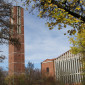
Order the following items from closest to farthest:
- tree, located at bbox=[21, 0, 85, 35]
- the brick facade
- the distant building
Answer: tree, located at bbox=[21, 0, 85, 35] < the distant building < the brick facade

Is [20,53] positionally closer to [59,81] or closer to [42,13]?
[59,81]

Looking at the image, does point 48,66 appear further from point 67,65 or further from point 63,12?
point 63,12

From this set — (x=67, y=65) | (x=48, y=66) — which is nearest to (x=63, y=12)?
(x=67, y=65)

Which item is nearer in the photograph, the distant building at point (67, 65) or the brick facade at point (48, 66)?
the distant building at point (67, 65)

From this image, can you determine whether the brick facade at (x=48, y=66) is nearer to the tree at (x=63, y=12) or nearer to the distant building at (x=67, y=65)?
the distant building at (x=67, y=65)

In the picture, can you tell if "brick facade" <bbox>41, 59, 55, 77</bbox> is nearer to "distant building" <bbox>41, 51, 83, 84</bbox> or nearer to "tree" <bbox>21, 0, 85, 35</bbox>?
"distant building" <bbox>41, 51, 83, 84</bbox>

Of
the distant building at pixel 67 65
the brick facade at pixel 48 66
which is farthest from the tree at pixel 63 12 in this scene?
the brick facade at pixel 48 66

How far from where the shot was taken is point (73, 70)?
43.1 metres

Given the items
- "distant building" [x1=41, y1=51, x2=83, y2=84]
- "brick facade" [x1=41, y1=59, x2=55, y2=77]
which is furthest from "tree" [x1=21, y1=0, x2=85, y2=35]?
"brick facade" [x1=41, y1=59, x2=55, y2=77]

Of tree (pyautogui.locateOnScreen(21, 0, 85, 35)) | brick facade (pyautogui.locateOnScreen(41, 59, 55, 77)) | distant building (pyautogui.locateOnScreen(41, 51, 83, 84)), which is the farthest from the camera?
brick facade (pyautogui.locateOnScreen(41, 59, 55, 77))

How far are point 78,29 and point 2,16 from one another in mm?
6317

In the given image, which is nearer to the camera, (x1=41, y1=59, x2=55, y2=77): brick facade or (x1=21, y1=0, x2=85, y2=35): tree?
(x1=21, y1=0, x2=85, y2=35): tree

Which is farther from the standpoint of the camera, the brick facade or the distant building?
the brick facade

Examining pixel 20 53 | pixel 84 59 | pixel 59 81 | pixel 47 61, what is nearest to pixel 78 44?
pixel 84 59
